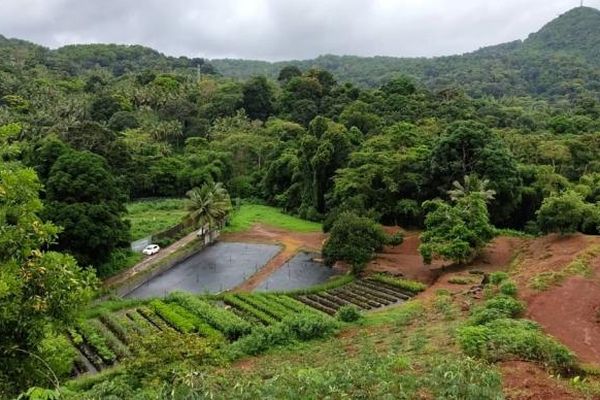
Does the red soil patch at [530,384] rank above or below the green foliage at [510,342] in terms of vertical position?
above

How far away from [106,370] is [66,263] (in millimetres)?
14475

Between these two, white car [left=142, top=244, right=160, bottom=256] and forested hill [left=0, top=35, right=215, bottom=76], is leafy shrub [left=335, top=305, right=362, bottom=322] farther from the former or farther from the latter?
forested hill [left=0, top=35, right=215, bottom=76]

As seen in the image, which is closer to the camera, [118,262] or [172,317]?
[172,317]

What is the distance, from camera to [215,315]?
2744 centimetres

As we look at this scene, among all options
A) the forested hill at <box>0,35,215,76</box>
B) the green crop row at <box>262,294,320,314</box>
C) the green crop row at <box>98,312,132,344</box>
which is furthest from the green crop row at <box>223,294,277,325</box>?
the forested hill at <box>0,35,215,76</box>

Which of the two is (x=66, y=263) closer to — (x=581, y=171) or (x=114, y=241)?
(x=114, y=241)

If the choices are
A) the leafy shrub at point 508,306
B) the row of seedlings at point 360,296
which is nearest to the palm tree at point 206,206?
the row of seedlings at point 360,296

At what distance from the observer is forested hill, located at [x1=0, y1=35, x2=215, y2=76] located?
122812 millimetres

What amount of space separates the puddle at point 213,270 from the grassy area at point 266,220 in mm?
5604

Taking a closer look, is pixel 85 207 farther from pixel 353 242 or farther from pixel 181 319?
pixel 353 242

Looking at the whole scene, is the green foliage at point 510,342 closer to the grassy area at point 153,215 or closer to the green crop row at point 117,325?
the green crop row at point 117,325

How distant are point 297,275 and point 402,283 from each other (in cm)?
705

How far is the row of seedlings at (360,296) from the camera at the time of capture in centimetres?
3047

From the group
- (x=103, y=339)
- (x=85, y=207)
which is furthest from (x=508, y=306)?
(x=85, y=207)
